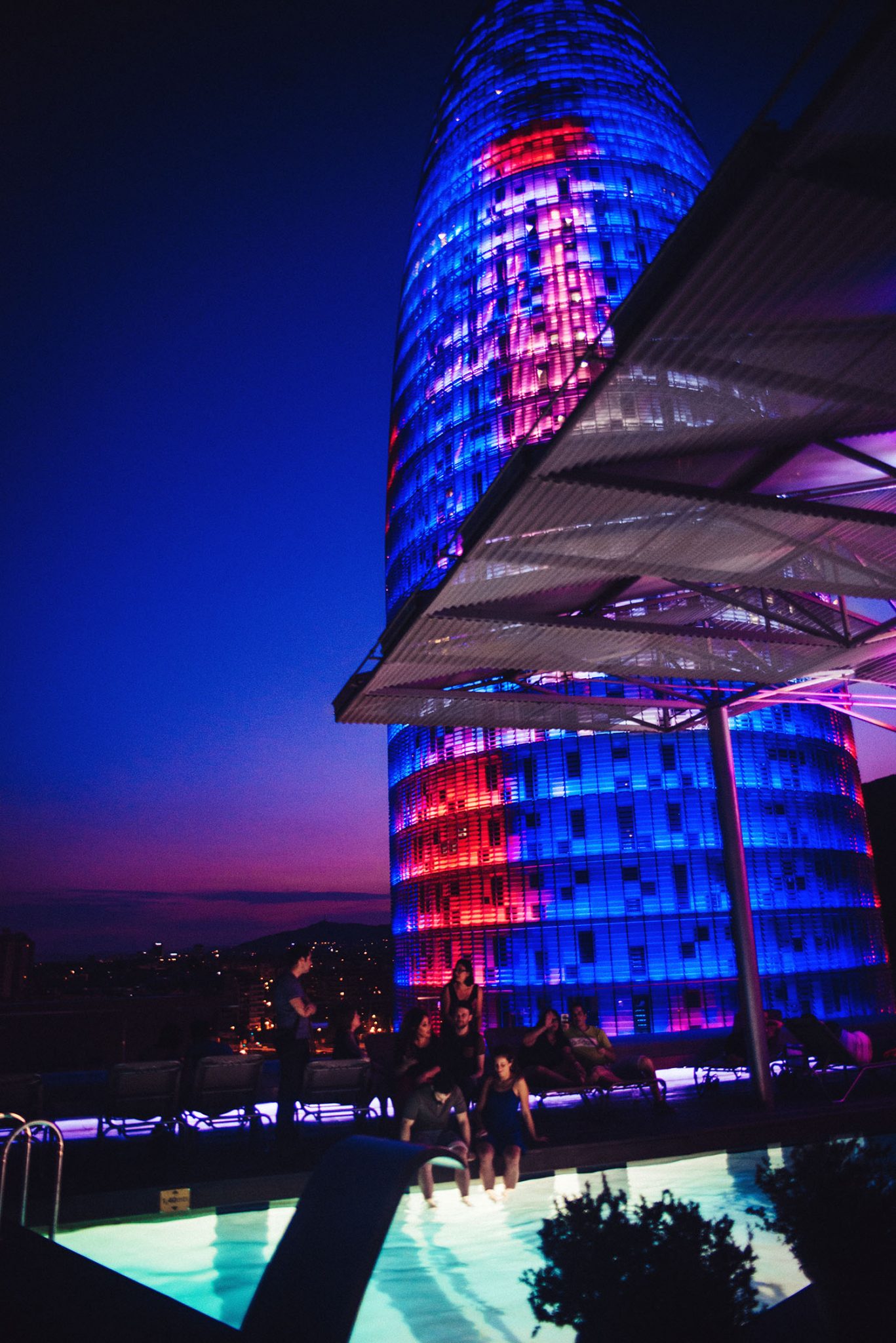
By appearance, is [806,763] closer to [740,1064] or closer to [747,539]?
[740,1064]

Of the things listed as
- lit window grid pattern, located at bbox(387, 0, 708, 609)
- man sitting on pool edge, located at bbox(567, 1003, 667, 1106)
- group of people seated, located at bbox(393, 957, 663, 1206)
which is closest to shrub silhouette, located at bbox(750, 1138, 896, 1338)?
group of people seated, located at bbox(393, 957, 663, 1206)

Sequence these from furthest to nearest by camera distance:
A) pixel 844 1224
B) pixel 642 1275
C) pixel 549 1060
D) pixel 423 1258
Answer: pixel 549 1060 < pixel 423 1258 < pixel 844 1224 < pixel 642 1275

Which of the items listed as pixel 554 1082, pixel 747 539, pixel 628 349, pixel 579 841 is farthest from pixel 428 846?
pixel 628 349

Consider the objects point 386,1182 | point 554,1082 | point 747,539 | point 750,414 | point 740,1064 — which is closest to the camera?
point 386,1182

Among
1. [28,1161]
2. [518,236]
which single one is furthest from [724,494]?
[518,236]

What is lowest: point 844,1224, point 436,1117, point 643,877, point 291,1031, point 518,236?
point 436,1117

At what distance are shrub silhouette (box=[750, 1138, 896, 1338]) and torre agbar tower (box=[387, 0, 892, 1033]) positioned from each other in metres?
29.8

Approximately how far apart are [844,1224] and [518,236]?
42.3 meters

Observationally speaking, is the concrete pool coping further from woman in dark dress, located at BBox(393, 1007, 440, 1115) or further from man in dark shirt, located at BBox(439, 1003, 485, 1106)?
woman in dark dress, located at BBox(393, 1007, 440, 1115)

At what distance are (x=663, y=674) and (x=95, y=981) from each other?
2181 centimetres

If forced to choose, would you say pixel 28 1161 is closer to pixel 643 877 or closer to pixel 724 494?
pixel 724 494

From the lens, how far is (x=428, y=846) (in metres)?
41.3

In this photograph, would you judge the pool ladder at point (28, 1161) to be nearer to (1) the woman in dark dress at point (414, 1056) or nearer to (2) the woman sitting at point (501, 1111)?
(1) the woman in dark dress at point (414, 1056)

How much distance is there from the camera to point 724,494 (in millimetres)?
7754
